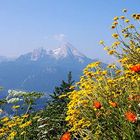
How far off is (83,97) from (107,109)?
1.26m

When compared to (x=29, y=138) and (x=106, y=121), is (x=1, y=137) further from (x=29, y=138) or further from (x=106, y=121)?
(x=106, y=121)

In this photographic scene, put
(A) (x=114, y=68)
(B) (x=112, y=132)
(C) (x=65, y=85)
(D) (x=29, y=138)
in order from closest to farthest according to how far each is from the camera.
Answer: (B) (x=112, y=132) → (A) (x=114, y=68) → (D) (x=29, y=138) → (C) (x=65, y=85)

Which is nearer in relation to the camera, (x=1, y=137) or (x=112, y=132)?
(x=112, y=132)

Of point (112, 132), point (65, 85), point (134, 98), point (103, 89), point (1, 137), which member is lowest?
point (112, 132)

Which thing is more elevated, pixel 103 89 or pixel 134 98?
pixel 103 89

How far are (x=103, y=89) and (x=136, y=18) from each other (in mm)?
2432

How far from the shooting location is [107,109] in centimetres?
466

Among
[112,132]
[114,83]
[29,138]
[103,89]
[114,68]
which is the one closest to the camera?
[112,132]

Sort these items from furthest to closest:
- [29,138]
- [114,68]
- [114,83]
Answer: [29,138], [114,68], [114,83]

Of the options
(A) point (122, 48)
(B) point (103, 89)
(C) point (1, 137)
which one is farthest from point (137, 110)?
(C) point (1, 137)

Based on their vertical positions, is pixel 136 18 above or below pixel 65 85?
below

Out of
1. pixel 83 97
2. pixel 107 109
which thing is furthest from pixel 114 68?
pixel 107 109

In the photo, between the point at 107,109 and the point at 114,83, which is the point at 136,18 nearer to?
the point at 114,83

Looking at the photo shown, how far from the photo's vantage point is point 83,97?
5.90 metres
